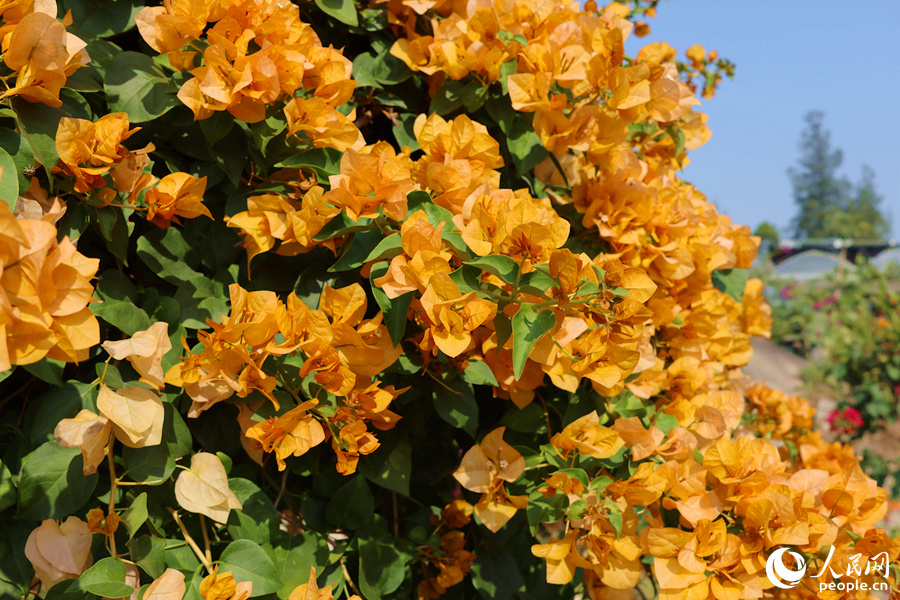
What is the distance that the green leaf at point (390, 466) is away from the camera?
88 centimetres

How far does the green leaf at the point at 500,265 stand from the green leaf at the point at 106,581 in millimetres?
532

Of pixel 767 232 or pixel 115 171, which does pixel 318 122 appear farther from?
pixel 767 232

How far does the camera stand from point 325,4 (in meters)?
0.98

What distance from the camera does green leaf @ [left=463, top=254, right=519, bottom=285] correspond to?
642 mm

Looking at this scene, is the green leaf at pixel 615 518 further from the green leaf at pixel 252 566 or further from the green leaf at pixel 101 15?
the green leaf at pixel 101 15

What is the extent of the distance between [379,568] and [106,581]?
0.38 m

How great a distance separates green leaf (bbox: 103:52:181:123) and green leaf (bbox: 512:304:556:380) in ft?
1.92

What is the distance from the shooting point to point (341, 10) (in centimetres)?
99

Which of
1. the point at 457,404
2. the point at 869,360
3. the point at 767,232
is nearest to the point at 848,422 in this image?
the point at 869,360

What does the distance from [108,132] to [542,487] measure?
29.3 inches

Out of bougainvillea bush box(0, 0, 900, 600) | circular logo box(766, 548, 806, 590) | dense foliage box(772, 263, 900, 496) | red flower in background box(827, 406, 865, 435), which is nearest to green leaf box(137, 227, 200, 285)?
bougainvillea bush box(0, 0, 900, 600)

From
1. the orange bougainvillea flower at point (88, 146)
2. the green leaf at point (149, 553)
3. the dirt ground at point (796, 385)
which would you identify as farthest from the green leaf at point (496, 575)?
the dirt ground at point (796, 385)

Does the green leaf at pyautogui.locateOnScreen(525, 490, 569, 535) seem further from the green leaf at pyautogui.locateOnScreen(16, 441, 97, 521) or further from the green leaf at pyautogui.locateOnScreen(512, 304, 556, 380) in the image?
the green leaf at pyautogui.locateOnScreen(16, 441, 97, 521)

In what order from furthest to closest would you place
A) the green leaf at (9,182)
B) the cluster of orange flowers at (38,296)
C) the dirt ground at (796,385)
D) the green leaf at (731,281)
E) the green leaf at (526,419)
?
the dirt ground at (796,385) < the green leaf at (731,281) < the green leaf at (526,419) < the green leaf at (9,182) < the cluster of orange flowers at (38,296)
